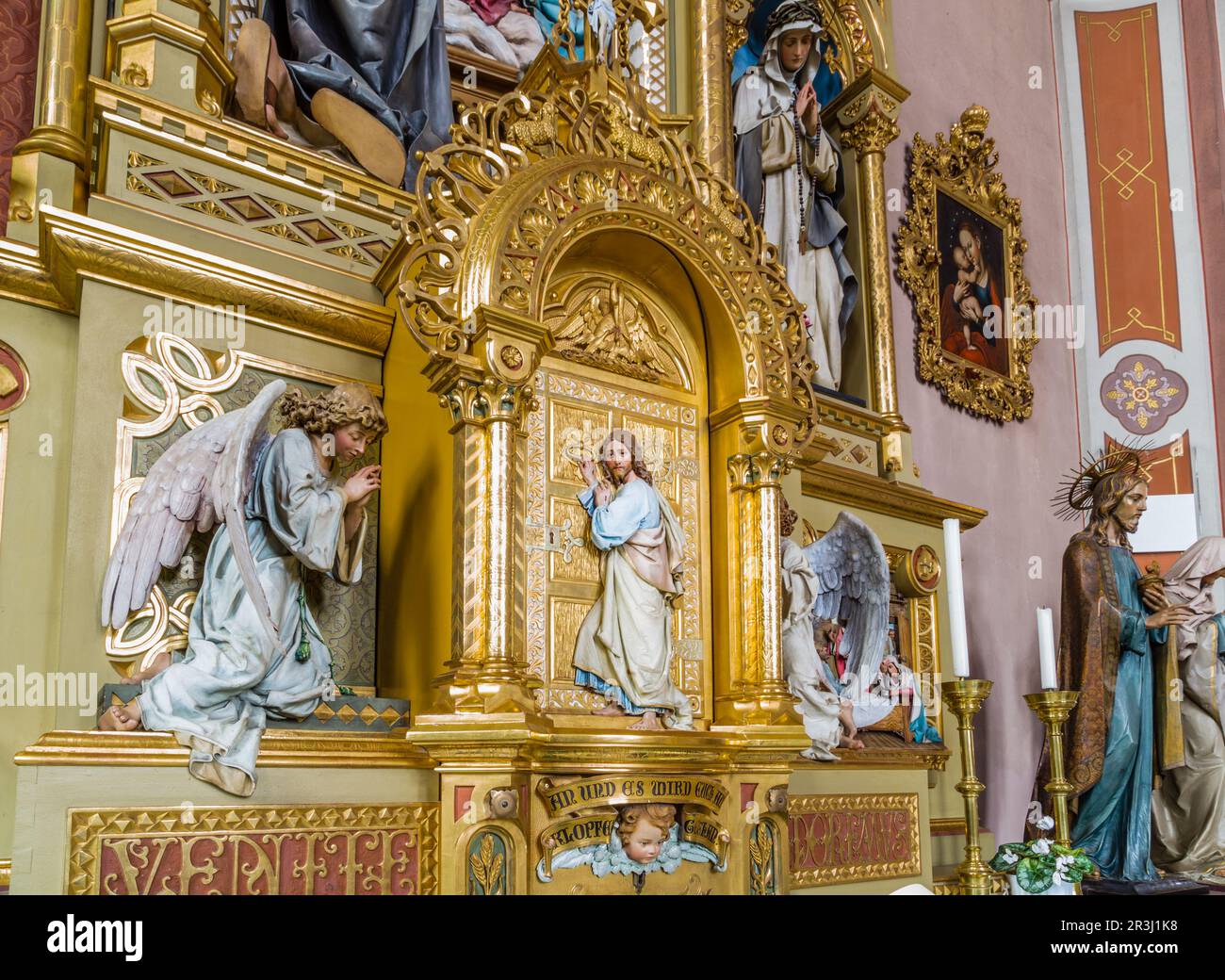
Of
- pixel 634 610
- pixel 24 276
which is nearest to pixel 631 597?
pixel 634 610

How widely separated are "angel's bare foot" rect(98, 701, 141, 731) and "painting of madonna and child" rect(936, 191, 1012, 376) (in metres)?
5.68

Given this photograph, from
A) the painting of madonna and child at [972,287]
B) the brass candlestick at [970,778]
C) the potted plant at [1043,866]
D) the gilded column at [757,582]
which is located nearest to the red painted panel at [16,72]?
the gilded column at [757,582]

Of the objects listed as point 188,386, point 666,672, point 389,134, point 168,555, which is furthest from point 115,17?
point 666,672

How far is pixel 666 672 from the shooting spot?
411 centimetres

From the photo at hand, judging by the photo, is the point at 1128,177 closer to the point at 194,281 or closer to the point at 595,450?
the point at 595,450

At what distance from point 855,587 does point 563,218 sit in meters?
2.29

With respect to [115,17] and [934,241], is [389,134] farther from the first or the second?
[934,241]

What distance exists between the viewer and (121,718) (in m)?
3.20

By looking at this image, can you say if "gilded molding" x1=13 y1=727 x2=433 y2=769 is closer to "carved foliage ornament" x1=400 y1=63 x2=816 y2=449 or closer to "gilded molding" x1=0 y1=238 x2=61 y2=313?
"carved foliage ornament" x1=400 y1=63 x2=816 y2=449

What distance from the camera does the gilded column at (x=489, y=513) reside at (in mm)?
3490

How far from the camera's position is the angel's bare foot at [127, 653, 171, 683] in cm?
342

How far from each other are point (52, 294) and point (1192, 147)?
8.57m

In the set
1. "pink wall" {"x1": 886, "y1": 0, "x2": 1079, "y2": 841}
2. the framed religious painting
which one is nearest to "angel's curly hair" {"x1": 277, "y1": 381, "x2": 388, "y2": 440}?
"pink wall" {"x1": 886, "y1": 0, "x2": 1079, "y2": 841}

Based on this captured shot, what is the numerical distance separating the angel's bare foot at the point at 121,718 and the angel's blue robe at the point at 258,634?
26mm
